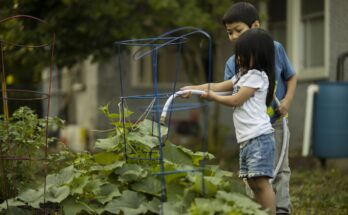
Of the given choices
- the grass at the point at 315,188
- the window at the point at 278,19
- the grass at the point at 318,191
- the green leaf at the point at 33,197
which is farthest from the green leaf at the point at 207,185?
the window at the point at 278,19

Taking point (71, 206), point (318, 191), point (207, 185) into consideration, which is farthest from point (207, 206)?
point (318, 191)

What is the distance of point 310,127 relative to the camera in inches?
348

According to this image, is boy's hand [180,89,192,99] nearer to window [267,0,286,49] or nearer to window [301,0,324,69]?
window [301,0,324,69]

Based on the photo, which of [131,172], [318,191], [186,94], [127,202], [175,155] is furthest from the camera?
[318,191]

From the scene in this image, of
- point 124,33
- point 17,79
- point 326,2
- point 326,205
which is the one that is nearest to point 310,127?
point 326,2

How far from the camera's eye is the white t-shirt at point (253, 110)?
3.88 metres

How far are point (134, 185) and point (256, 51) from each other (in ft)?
3.12

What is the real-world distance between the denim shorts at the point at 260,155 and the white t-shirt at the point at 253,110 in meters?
0.03

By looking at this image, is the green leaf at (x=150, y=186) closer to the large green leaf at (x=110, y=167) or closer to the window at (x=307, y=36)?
the large green leaf at (x=110, y=167)

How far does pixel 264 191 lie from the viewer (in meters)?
3.96

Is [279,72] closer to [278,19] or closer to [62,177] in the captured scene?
[62,177]

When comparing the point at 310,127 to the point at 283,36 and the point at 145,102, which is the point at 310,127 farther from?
the point at 145,102

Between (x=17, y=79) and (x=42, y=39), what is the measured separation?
7984 millimetres

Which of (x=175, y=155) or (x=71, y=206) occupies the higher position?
(x=175, y=155)
